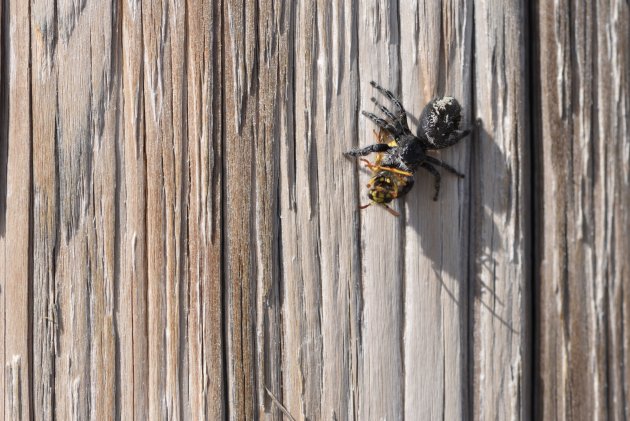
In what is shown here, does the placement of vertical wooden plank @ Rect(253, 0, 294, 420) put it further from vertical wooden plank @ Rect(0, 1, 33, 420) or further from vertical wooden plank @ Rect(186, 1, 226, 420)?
vertical wooden plank @ Rect(0, 1, 33, 420)

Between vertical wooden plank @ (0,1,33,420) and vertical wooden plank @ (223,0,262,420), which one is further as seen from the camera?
vertical wooden plank @ (0,1,33,420)

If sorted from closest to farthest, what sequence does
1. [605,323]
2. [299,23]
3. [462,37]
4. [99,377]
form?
[605,323]
[462,37]
[299,23]
[99,377]

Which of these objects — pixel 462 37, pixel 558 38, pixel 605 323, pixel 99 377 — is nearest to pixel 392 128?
pixel 462 37

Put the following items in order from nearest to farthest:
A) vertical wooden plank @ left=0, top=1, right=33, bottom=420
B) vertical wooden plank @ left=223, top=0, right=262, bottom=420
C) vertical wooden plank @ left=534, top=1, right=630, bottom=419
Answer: vertical wooden plank @ left=534, top=1, right=630, bottom=419, vertical wooden plank @ left=223, top=0, right=262, bottom=420, vertical wooden plank @ left=0, top=1, right=33, bottom=420

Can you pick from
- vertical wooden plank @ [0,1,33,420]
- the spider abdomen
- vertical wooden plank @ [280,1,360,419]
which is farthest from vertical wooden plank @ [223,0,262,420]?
vertical wooden plank @ [0,1,33,420]

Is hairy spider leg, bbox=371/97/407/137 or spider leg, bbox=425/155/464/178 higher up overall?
hairy spider leg, bbox=371/97/407/137

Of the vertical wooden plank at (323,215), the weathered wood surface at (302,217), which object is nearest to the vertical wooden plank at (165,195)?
the weathered wood surface at (302,217)

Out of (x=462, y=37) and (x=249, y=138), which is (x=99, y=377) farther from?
(x=462, y=37)
